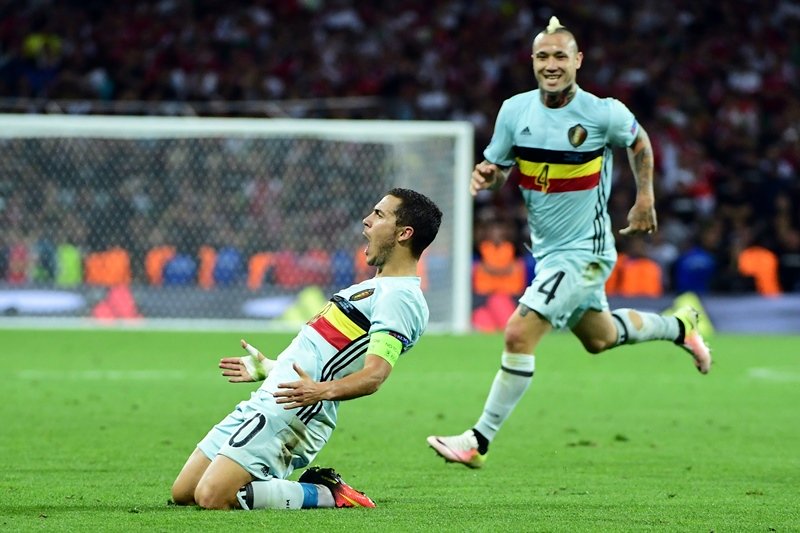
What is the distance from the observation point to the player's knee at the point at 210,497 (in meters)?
6.05

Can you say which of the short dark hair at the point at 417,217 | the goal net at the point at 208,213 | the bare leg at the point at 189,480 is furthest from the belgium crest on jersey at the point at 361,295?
the goal net at the point at 208,213

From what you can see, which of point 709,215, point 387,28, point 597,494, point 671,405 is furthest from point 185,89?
point 597,494

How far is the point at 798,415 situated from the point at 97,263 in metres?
11.0

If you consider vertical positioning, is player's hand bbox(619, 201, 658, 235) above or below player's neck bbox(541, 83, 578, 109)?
below

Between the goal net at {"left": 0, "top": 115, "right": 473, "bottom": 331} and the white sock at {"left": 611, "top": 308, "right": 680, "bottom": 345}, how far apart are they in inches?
409

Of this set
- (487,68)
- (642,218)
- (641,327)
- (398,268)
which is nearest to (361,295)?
(398,268)

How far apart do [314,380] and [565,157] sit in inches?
101

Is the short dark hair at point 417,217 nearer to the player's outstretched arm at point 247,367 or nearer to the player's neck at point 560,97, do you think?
the player's outstretched arm at point 247,367

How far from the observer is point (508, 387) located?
8.09m

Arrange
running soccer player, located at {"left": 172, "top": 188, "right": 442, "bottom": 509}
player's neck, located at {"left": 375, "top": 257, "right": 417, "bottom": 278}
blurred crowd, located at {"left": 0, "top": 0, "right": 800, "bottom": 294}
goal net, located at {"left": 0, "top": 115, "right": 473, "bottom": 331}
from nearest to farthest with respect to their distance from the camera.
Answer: running soccer player, located at {"left": 172, "top": 188, "right": 442, "bottom": 509}, player's neck, located at {"left": 375, "top": 257, "right": 417, "bottom": 278}, goal net, located at {"left": 0, "top": 115, "right": 473, "bottom": 331}, blurred crowd, located at {"left": 0, "top": 0, "right": 800, "bottom": 294}

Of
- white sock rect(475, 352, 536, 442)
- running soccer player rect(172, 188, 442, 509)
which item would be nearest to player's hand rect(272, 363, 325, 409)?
running soccer player rect(172, 188, 442, 509)

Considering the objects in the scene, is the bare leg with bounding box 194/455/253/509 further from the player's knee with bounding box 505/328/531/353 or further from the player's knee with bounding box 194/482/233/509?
the player's knee with bounding box 505/328/531/353

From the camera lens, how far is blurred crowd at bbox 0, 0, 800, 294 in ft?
76.3

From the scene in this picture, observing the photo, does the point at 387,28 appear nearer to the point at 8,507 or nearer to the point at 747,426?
the point at 747,426
